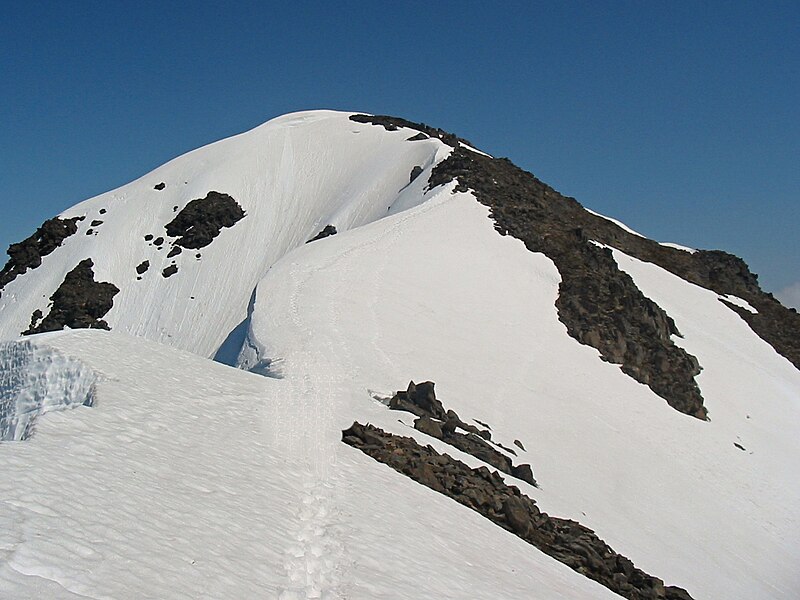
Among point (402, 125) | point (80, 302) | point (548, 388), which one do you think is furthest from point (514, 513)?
point (402, 125)

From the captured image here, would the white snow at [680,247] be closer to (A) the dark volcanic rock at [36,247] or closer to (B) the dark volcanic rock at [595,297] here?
(B) the dark volcanic rock at [595,297]

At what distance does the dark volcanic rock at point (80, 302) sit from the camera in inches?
1960

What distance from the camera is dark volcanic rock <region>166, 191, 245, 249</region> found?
56812 mm

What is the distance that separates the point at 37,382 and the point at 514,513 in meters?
10.2

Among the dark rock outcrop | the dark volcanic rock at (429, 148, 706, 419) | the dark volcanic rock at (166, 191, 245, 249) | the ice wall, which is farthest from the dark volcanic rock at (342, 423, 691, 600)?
the dark volcanic rock at (166, 191, 245, 249)

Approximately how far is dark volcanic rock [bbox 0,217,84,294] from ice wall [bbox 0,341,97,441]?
48328 mm

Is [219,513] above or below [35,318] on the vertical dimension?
above

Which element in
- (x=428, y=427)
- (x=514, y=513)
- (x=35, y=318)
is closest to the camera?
(x=514, y=513)

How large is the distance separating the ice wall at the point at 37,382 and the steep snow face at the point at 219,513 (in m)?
0.33

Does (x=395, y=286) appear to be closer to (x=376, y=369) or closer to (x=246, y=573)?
(x=376, y=369)

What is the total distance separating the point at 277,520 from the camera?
8852 millimetres

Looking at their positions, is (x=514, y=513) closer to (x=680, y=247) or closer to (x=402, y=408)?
(x=402, y=408)

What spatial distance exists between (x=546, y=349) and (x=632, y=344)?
6408 mm

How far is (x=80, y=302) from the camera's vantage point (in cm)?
5141
